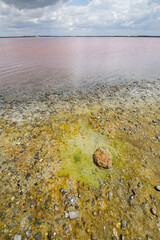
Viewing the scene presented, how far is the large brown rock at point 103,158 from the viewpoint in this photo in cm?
635

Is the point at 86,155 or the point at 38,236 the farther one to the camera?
the point at 86,155

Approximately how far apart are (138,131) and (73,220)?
660 cm

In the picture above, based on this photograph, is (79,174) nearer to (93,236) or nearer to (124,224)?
(93,236)

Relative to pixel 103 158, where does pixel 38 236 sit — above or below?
below

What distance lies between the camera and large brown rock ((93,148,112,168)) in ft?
20.8

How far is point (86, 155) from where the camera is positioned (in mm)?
7086

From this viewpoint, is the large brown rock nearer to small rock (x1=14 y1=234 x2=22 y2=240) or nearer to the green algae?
the green algae

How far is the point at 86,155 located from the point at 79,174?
123 cm

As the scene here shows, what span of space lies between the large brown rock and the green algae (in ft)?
0.67

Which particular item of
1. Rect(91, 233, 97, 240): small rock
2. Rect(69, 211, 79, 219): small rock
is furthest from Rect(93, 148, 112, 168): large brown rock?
Rect(91, 233, 97, 240): small rock

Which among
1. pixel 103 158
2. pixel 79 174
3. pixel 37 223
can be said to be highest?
pixel 103 158

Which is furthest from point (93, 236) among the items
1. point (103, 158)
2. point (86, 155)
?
point (86, 155)

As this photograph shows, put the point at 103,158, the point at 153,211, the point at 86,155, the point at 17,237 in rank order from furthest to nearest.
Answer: the point at 86,155
the point at 103,158
the point at 153,211
the point at 17,237

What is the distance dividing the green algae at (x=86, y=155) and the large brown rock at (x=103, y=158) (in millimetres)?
204
